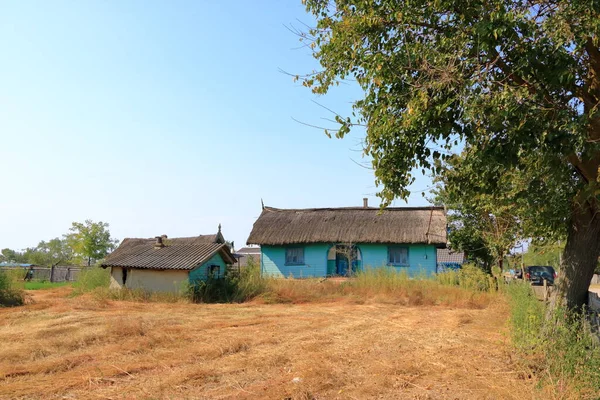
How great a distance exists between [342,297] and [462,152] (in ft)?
37.8

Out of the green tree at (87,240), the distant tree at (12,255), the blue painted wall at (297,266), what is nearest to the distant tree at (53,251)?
the distant tree at (12,255)

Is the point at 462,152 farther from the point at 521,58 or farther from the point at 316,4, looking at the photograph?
the point at 316,4

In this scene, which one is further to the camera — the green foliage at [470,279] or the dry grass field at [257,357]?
the green foliage at [470,279]

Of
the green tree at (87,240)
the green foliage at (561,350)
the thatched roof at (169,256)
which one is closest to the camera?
the green foliage at (561,350)

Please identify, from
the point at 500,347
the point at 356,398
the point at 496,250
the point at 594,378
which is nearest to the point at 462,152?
the point at 500,347

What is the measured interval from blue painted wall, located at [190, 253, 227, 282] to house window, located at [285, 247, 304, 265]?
642 centimetres

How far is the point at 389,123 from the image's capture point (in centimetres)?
605

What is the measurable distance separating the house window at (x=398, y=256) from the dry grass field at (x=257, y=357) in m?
12.3

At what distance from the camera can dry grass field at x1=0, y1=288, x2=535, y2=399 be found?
18.3 feet

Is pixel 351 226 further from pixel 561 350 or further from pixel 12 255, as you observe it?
pixel 12 255

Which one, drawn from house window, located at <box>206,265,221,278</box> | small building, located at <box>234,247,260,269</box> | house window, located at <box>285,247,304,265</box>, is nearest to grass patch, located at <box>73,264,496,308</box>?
house window, located at <box>206,265,221,278</box>

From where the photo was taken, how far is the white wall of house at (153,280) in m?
18.5

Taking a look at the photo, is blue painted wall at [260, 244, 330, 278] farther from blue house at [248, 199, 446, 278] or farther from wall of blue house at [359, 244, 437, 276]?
wall of blue house at [359, 244, 437, 276]

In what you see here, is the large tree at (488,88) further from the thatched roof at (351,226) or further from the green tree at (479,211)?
the thatched roof at (351,226)
